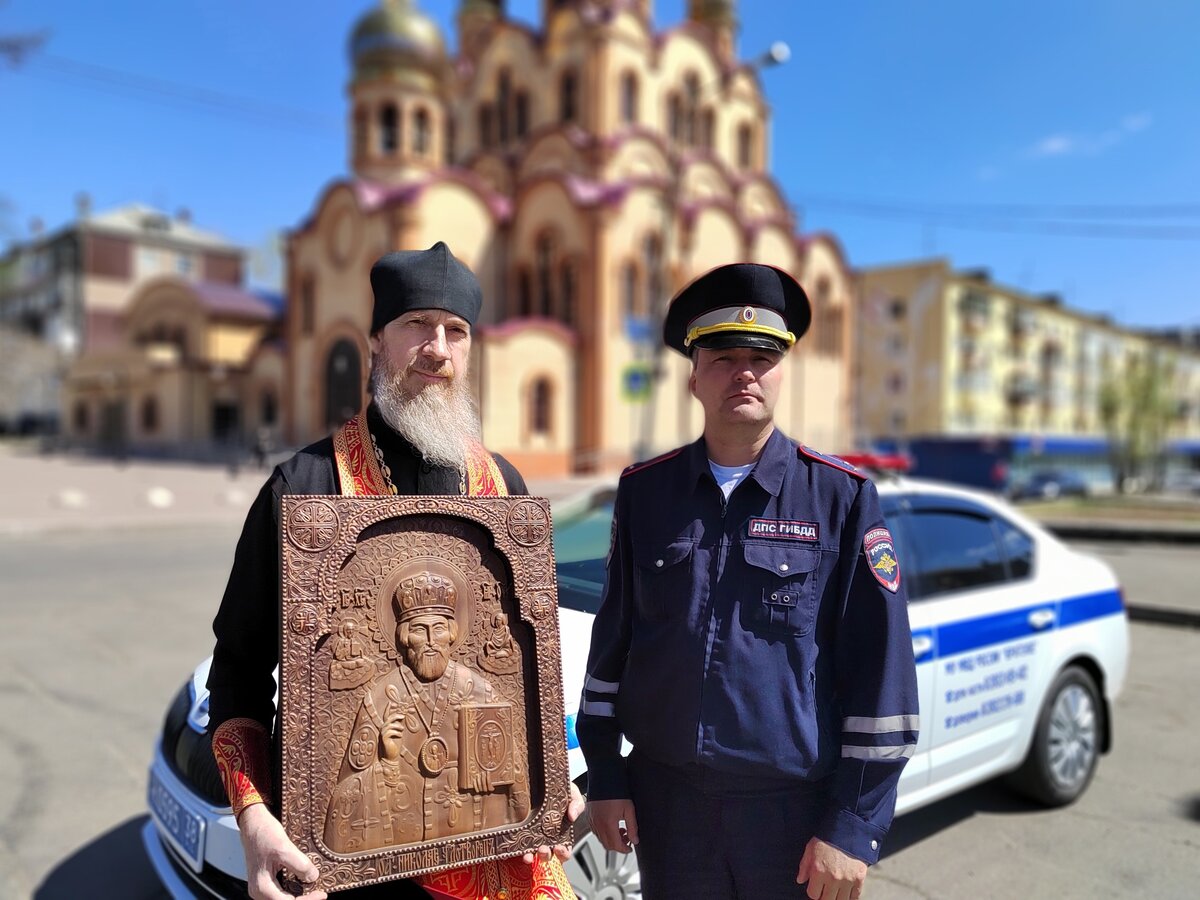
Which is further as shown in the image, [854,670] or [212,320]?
[212,320]

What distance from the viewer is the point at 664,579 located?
6.45 ft

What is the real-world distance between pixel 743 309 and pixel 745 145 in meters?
39.1

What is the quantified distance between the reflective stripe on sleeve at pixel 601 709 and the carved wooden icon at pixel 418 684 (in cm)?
25

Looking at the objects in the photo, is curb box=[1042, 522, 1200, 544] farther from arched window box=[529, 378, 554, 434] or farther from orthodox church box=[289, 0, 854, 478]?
arched window box=[529, 378, 554, 434]

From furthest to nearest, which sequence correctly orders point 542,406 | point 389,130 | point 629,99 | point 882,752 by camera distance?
point 389,130
point 629,99
point 542,406
point 882,752

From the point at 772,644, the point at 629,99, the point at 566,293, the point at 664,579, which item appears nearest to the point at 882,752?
the point at 772,644

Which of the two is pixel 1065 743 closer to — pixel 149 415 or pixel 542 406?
pixel 542 406

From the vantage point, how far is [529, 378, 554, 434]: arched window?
88.9 ft

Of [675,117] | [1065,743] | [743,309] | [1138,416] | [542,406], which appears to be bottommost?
[1065,743]

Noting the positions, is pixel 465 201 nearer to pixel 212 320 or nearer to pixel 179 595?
pixel 212 320

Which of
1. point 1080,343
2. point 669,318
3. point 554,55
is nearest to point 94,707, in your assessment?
point 669,318

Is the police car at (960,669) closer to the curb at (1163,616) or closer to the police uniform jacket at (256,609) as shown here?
the police uniform jacket at (256,609)

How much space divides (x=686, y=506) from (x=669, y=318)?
56cm

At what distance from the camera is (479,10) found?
1576 inches
